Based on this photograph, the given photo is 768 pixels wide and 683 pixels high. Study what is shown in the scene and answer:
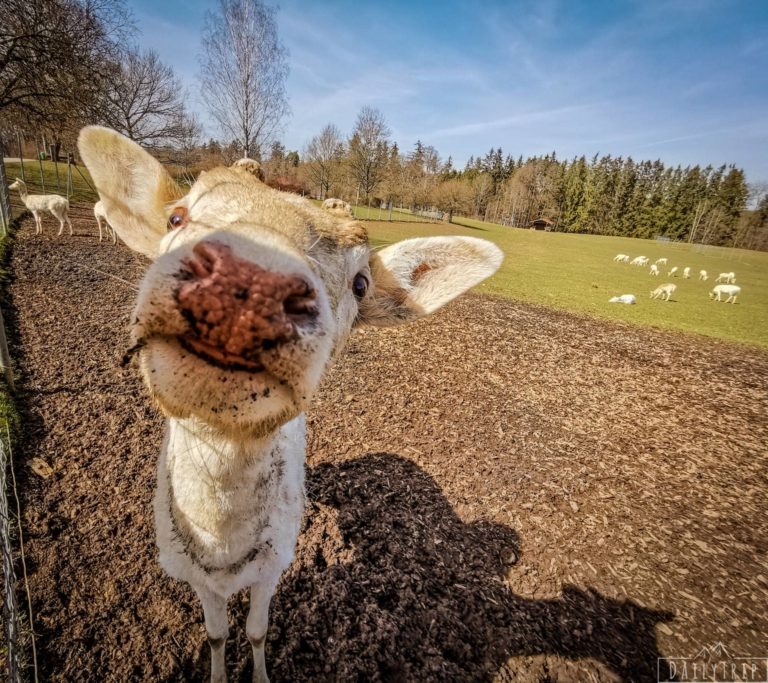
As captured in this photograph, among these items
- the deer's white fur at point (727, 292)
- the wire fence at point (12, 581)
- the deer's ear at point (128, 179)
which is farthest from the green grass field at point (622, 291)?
the wire fence at point (12, 581)

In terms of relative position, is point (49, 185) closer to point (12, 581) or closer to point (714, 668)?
point (12, 581)

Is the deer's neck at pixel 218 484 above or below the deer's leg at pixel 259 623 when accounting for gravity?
above

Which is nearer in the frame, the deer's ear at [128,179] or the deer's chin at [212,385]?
the deer's chin at [212,385]

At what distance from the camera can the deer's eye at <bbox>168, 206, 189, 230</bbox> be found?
235 centimetres

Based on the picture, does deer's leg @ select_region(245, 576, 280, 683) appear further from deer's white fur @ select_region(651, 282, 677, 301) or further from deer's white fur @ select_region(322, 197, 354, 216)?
deer's white fur @ select_region(651, 282, 677, 301)

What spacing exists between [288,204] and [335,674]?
4112 mm

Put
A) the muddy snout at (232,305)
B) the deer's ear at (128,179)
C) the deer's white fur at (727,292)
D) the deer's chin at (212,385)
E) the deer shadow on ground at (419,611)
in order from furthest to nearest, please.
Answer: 1. the deer's white fur at (727,292)
2. the deer shadow on ground at (419,611)
3. the deer's ear at (128,179)
4. the deer's chin at (212,385)
5. the muddy snout at (232,305)

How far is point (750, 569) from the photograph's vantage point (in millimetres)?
5098

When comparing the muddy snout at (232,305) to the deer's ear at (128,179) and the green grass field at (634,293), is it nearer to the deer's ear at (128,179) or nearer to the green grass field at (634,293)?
the deer's ear at (128,179)

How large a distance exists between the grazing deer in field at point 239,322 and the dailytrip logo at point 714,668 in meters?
4.27

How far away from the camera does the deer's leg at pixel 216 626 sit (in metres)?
2.84

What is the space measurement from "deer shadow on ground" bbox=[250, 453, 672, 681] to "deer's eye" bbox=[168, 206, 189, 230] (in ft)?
12.5

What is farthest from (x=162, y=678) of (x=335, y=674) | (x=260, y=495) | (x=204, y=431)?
(x=204, y=431)

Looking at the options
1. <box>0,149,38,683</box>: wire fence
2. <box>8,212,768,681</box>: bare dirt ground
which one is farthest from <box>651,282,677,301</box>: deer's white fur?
<box>0,149,38,683</box>: wire fence
